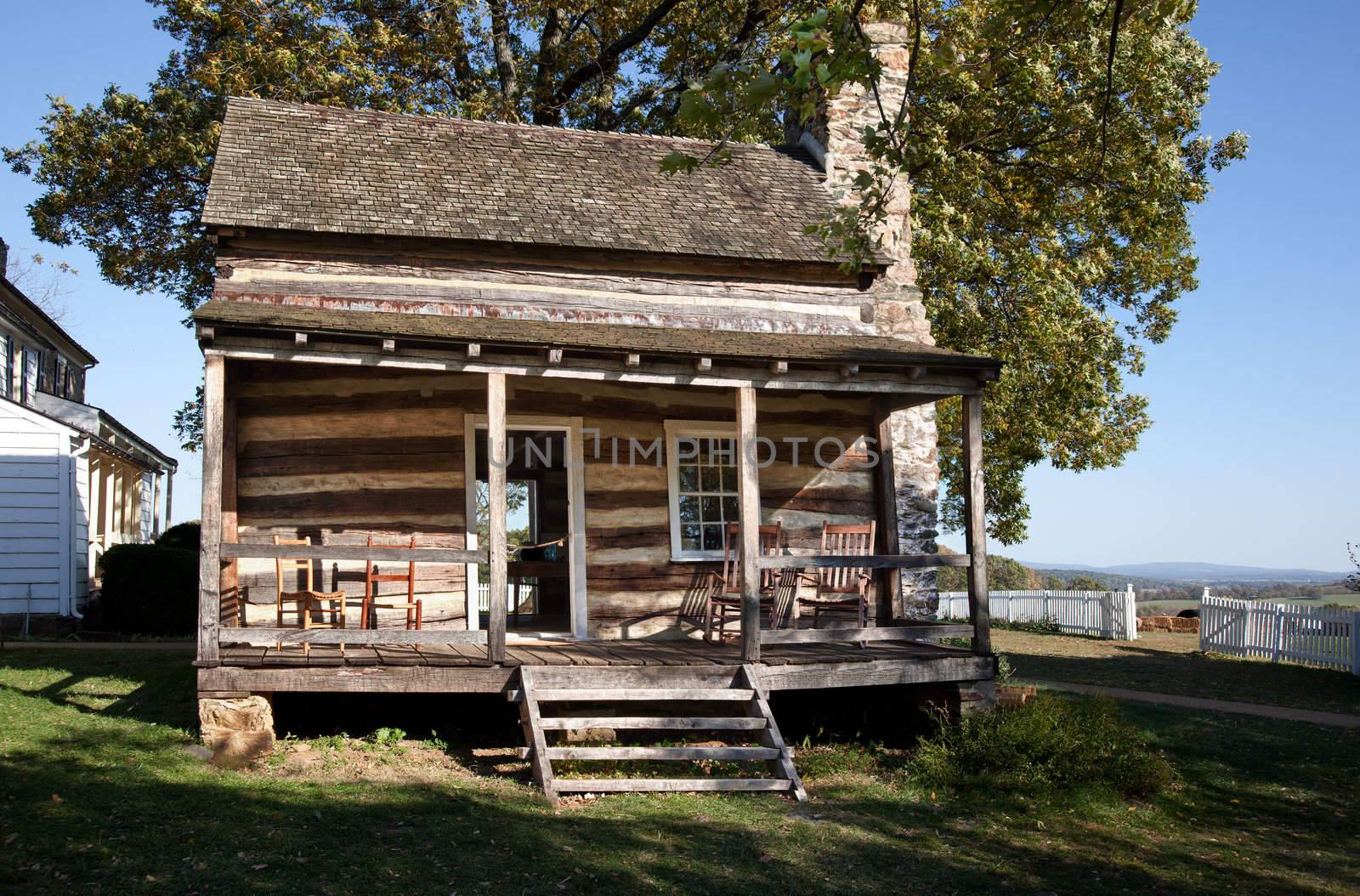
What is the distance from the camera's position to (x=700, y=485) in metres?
11.6

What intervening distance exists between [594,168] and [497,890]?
31.0 feet

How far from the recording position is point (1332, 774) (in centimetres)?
948

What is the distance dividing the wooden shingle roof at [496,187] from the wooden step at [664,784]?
566 centimetres

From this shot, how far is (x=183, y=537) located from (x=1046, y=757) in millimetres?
15966

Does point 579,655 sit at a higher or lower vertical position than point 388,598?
lower

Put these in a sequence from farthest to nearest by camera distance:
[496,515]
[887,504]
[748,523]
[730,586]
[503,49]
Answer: [503,49]
[887,504]
[730,586]
[748,523]
[496,515]

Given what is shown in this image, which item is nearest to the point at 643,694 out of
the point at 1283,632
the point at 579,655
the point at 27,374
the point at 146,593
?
the point at 579,655

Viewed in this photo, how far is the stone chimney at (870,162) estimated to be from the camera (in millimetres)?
14820

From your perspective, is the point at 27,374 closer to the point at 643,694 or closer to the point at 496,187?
the point at 496,187

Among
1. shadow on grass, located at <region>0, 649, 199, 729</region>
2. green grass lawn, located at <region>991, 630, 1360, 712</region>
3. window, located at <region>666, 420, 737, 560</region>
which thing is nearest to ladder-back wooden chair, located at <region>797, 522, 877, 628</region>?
window, located at <region>666, 420, 737, 560</region>

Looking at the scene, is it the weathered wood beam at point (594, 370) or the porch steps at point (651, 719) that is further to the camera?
the weathered wood beam at point (594, 370)

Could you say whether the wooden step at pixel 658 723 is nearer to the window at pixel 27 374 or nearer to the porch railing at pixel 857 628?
the porch railing at pixel 857 628

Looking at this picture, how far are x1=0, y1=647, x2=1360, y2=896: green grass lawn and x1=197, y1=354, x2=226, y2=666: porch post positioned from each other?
85cm

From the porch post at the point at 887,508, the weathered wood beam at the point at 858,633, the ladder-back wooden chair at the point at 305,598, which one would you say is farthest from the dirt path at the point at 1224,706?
the ladder-back wooden chair at the point at 305,598
